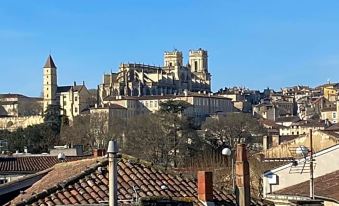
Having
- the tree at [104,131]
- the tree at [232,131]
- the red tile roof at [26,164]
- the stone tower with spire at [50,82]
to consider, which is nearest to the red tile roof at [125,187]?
the red tile roof at [26,164]

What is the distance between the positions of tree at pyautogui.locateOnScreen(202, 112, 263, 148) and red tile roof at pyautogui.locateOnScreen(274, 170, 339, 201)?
63297mm

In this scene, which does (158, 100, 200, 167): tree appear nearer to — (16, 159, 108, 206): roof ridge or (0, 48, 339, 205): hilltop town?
(0, 48, 339, 205): hilltop town

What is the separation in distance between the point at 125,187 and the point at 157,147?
193ft

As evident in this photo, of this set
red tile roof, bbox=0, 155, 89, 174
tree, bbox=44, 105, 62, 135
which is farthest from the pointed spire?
red tile roof, bbox=0, 155, 89, 174

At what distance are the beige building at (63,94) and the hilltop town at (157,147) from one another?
0.75ft

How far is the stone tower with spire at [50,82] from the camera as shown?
193625mm

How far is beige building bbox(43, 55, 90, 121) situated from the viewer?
18488 centimetres

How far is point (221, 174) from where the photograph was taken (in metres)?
39.5

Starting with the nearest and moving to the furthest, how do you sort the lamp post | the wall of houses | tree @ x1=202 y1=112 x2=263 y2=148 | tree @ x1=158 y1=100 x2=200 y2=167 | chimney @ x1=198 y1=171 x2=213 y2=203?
the lamp post → chimney @ x1=198 y1=171 x2=213 y2=203 → tree @ x1=158 y1=100 x2=200 y2=167 → tree @ x1=202 y1=112 x2=263 y2=148 → the wall of houses

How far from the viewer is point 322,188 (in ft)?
54.9

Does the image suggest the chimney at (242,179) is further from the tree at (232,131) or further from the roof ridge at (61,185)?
the tree at (232,131)

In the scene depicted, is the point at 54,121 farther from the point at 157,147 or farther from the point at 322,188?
the point at 322,188

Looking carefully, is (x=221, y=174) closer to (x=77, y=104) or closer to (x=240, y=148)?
(x=240, y=148)

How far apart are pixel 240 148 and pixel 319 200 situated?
1.75m
